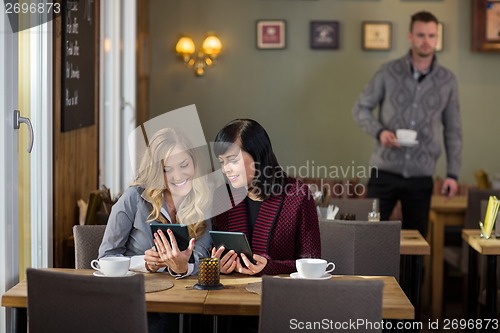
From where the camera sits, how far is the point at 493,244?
449cm

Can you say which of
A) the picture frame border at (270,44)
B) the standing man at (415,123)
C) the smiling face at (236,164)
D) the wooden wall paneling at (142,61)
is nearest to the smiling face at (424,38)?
the standing man at (415,123)

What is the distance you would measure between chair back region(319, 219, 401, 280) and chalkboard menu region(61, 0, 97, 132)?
1.47 metres

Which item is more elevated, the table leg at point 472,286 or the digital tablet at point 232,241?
A: the digital tablet at point 232,241

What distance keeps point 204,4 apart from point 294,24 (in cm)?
79

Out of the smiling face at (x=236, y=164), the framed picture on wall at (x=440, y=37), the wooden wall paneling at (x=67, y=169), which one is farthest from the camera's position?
the framed picture on wall at (x=440, y=37)

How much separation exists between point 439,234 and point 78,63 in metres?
2.83

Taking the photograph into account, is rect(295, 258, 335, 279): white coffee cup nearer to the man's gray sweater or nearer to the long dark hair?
the long dark hair

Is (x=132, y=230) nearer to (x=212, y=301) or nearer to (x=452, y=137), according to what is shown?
(x=212, y=301)

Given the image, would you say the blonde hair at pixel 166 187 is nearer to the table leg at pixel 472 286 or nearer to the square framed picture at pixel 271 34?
the table leg at pixel 472 286

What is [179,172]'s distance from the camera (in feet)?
11.6

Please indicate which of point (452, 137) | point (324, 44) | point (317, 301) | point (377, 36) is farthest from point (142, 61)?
point (317, 301)

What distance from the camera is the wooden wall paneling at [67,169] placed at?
4.41 m

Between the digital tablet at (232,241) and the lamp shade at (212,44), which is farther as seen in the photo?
the lamp shade at (212,44)

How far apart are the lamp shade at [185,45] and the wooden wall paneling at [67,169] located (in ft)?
7.38
